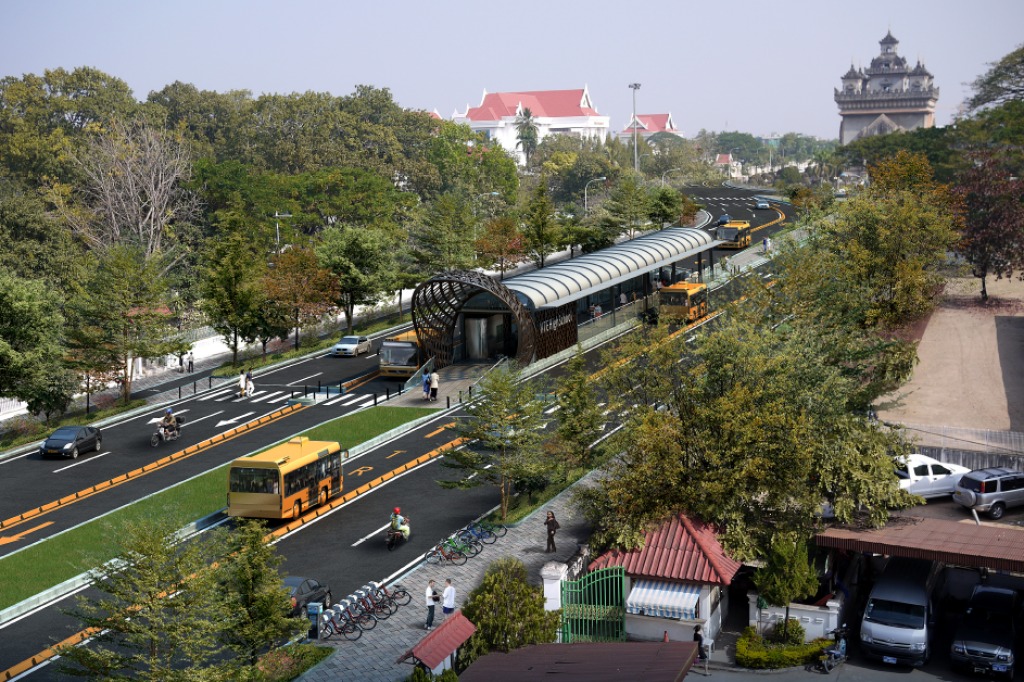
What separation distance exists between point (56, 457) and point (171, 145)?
285ft

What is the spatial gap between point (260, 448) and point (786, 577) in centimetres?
2656

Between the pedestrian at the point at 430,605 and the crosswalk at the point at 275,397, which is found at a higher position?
the crosswalk at the point at 275,397

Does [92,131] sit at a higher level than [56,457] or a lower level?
higher

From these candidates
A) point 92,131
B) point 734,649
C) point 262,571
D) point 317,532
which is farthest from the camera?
point 92,131

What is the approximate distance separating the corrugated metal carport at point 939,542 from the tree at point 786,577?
218 centimetres

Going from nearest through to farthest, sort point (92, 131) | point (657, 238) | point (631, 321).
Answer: point (631, 321) < point (657, 238) < point (92, 131)

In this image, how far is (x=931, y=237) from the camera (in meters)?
66.0

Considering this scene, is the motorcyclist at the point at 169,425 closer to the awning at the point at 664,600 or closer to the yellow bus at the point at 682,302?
the awning at the point at 664,600

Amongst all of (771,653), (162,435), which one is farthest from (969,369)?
(162,435)

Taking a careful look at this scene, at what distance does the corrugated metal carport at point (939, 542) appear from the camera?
29.8 metres

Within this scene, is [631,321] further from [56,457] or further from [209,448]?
[56,457]

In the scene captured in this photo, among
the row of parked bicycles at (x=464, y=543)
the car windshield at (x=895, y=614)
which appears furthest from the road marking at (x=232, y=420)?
the car windshield at (x=895, y=614)

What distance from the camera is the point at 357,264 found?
73.6m

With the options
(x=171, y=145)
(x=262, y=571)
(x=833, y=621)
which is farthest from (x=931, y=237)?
(x=171, y=145)
